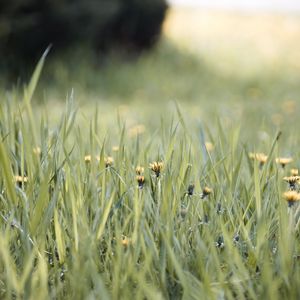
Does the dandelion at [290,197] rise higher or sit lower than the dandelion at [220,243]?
higher

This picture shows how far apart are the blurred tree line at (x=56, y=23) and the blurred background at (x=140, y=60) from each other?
0.03 ft

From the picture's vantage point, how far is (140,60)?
8195 millimetres

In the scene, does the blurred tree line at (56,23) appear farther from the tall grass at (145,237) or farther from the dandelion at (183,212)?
the dandelion at (183,212)

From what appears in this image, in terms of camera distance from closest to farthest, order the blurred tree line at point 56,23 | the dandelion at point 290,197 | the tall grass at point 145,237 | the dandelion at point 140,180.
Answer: the tall grass at point 145,237 → the dandelion at point 290,197 → the dandelion at point 140,180 → the blurred tree line at point 56,23

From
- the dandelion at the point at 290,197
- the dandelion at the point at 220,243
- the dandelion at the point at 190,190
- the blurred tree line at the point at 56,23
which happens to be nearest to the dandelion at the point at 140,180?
the dandelion at the point at 190,190

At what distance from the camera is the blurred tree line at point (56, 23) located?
5863 millimetres

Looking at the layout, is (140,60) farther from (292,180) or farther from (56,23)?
(292,180)

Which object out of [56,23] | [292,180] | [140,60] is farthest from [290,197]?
[140,60]

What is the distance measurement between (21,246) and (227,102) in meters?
4.88

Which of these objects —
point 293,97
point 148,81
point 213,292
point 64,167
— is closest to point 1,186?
point 64,167

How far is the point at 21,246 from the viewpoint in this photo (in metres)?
1.45

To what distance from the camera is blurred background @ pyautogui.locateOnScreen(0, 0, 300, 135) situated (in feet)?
19.3

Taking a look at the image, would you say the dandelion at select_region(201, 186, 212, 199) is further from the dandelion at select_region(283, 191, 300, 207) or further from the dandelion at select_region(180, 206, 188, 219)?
the dandelion at select_region(283, 191, 300, 207)

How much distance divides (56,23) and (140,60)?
6.93ft
